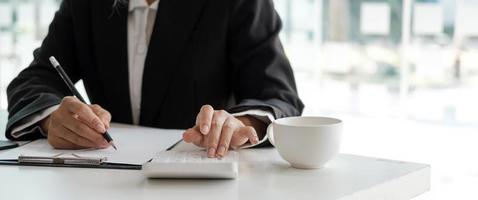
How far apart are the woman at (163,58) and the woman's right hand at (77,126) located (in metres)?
0.21

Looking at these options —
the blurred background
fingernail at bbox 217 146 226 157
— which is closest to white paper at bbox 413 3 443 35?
the blurred background

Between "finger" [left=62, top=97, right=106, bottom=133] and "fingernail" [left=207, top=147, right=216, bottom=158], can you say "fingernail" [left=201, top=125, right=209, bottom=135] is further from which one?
"finger" [left=62, top=97, right=106, bottom=133]

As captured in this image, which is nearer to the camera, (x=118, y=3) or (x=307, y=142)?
(x=307, y=142)

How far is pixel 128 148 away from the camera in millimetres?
1309

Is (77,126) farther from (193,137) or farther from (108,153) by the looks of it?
(193,137)

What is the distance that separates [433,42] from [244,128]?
3.31 metres

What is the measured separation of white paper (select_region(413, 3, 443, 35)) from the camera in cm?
426

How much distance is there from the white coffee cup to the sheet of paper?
0.23m

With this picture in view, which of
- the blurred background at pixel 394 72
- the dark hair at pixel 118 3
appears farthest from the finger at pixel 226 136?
the blurred background at pixel 394 72

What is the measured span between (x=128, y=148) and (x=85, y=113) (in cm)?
10

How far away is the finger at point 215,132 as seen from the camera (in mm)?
1164

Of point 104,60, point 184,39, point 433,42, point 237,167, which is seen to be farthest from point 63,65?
point 433,42

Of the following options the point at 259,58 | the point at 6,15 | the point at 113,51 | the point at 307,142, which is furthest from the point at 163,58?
the point at 6,15

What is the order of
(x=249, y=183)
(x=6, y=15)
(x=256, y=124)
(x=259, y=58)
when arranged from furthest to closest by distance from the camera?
1. (x=6, y=15)
2. (x=259, y=58)
3. (x=256, y=124)
4. (x=249, y=183)
